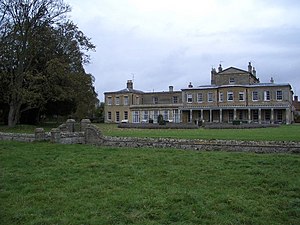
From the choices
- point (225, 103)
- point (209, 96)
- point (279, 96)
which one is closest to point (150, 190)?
point (225, 103)

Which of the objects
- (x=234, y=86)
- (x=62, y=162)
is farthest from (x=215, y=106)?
(x=62, y=162)

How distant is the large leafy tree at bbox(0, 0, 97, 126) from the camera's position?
98.5 ft

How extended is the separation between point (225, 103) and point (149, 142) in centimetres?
3841

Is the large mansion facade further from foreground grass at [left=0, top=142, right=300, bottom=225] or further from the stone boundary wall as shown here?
foreground grass at [left=0, top=142, right=300, bottom=225]

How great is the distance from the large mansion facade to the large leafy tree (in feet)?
80.8

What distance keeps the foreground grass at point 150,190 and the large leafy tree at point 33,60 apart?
19.7 metres

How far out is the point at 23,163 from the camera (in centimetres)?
1101

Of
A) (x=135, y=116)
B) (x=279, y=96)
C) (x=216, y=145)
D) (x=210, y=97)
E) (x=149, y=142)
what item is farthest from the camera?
(x=135, y=116)

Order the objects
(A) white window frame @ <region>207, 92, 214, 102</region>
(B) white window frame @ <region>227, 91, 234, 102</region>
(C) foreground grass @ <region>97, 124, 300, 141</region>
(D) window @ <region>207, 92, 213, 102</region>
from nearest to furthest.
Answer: (C) foreground grass @ <region>97, 124, 300, 141</region> → (B) white window frame @ <region>227, 91, 234, 102</region> → (A) white window frame @ <region>207, 92, 214, 102</region> → (D) window @ <region>207, 92, 213, 102</region>

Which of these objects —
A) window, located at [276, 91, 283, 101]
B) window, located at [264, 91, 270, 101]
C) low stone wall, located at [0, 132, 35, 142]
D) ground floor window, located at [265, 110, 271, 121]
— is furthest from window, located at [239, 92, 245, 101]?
low stone wall, located at [0, 132, 35, 142]

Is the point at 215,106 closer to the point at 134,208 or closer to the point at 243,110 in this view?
the point at 243,110

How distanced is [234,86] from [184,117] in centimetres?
990

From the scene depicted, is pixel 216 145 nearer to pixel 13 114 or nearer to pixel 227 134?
pixel 227 134

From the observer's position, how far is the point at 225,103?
53250 mm
